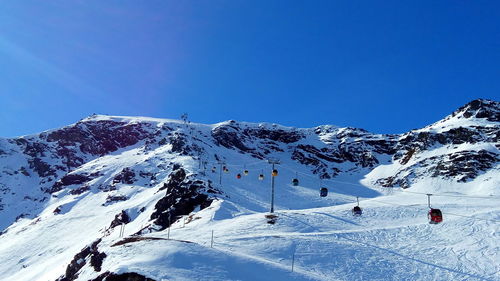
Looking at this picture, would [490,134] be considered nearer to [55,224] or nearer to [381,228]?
[381,228]

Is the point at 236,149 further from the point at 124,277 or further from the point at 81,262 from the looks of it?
the point at 124,277

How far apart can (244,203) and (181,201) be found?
10.9 m

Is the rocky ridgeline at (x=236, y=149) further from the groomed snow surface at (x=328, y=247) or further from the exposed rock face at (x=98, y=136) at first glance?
the groomed snow surface at (x=328, y=247)

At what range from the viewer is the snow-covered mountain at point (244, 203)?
30.0 metres

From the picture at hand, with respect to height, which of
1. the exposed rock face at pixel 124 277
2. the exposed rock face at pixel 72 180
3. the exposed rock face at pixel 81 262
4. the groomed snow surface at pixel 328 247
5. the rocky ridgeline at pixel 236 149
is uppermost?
the rocky ridgeline at pixel 236 149

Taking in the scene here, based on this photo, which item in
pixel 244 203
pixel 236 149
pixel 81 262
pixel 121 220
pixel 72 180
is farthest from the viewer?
pixel 236 149

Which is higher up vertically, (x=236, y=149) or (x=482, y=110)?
(x=482, y=110)

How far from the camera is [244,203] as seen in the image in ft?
214

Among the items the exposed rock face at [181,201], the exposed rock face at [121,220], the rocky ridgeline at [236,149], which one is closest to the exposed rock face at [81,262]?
the exposed rock face at [181,201]

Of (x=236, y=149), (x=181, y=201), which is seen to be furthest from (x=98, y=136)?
(x=181, y=201)

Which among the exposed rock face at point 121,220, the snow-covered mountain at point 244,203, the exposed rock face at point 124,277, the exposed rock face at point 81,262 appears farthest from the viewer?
the exposed rock face at point 121,220

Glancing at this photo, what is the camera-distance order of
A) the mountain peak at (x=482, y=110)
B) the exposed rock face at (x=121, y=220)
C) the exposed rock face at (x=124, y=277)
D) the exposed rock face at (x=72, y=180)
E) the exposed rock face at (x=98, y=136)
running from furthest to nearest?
the exposed rock face at (x=98, y=136)
the mountain peak at (x=482, y=110)
the exposed rock face at (x=72, y=180)
the exposed rock face at (x=121, y=220)
the exposed rock face at (x=124, y=277)

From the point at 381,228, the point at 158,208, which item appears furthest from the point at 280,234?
the point at 158,208

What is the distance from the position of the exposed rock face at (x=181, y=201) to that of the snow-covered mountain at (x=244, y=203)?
28 centimetres
